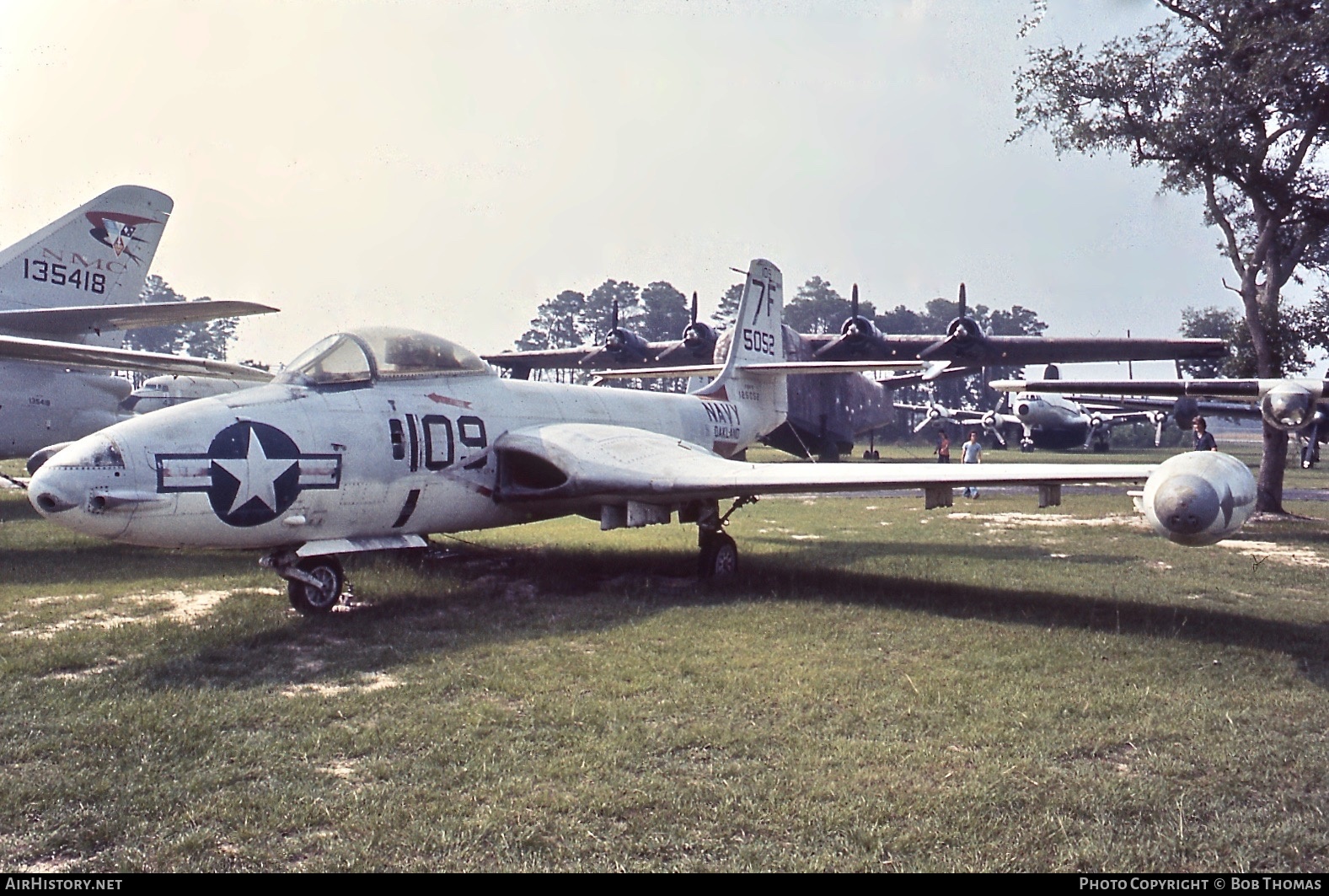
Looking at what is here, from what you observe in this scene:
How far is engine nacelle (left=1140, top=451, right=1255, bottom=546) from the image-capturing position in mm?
5715

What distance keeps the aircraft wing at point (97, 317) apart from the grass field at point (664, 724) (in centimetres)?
487

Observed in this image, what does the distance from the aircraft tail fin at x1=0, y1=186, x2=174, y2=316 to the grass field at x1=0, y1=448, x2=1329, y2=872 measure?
796 centimetres

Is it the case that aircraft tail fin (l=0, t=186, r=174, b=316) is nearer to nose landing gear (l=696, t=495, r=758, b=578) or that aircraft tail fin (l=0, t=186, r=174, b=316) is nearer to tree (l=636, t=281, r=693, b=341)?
nose landing gear (l=696, t=495, r=758, b=578)

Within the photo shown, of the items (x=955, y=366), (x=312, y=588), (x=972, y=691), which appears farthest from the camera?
(x=955, y=366)

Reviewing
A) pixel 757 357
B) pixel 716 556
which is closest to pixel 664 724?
pixel 716 556

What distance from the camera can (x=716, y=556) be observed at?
9312mm

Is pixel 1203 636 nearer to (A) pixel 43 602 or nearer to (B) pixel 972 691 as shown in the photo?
(B) pixel 972 691

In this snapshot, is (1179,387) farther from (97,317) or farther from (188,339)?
(188,339)

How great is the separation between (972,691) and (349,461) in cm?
500

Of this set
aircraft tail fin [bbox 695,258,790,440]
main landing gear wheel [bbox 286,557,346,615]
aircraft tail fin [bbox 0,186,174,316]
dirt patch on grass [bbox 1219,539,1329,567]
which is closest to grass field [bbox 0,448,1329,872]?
main landing gear wheel [bbox 286,557,346,615]

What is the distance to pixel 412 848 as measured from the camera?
3350 mm
